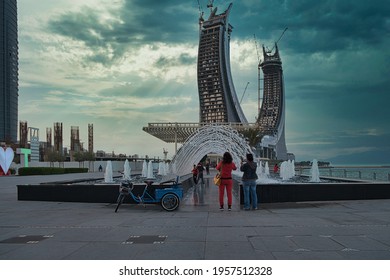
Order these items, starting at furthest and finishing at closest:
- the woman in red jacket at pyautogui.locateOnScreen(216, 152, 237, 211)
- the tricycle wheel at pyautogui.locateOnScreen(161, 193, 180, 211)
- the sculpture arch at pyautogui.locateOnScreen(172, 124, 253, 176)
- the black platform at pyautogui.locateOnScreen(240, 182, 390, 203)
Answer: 1. the sculpture arch at pyautogui.locateOnScreen(172, 124, 253, 176)
2. the black platform at pyautogui.locateOnScreen(240, 182, 390, 203)
3. the tricycle wheel at pyautogui.locateOnScreen(161, 193, 180, 211)
4. the woman in red jacket at pyautogui.locateOnScreen(216, 152, 237, 211)

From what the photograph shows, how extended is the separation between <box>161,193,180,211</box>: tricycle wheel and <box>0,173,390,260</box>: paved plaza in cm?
24

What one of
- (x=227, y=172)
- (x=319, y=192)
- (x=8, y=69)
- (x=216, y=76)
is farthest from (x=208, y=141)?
(x=216, y=76)

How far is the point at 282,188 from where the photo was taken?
1336cm

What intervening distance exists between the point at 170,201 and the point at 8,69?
14682cm

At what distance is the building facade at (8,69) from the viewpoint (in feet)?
447

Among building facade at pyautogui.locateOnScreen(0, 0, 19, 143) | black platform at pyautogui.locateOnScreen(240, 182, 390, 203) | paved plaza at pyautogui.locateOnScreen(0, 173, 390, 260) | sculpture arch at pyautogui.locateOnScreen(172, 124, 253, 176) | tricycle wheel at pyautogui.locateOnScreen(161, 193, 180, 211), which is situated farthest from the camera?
building facade at pyautogui.locateOnScreen(0, 0, 19, 143)

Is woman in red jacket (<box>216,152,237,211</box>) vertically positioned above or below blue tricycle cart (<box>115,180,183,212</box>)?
above

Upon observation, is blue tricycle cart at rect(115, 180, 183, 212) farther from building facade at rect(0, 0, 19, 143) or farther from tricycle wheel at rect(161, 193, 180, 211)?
building facade at rect(0, 0, 19, 143)

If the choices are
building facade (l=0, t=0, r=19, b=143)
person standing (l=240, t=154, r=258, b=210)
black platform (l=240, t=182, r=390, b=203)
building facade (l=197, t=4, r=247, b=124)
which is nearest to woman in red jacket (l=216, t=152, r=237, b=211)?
person standing (l=240, t=154, r=258, b=210)

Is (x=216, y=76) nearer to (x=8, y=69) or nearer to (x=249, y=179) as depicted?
(x=8, y=69)

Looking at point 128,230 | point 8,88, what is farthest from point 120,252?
point 8,88

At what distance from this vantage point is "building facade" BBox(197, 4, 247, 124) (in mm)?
176500

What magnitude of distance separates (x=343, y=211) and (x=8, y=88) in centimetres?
14933

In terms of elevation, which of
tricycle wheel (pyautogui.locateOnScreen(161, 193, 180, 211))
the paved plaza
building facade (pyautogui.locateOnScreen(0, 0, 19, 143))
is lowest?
the paved plaza
